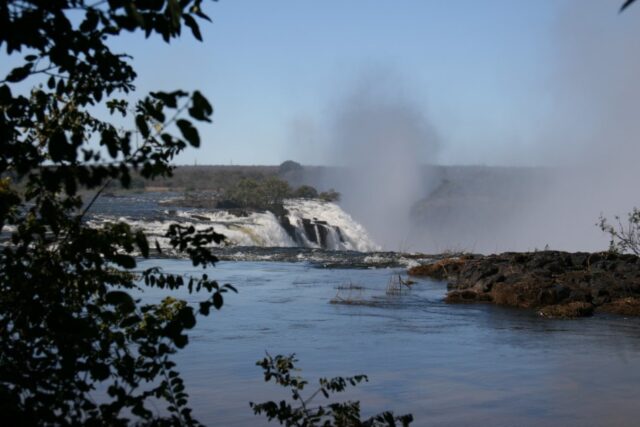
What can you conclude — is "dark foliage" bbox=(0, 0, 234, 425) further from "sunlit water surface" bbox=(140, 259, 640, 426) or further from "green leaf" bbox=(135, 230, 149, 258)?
"sunlit water surface" bbox=(140, 259, 640, 426)

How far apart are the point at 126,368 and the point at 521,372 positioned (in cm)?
856

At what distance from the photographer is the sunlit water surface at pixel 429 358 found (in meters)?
9.40

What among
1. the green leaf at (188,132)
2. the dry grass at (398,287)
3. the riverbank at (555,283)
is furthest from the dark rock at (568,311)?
the green leaf at (188,132)

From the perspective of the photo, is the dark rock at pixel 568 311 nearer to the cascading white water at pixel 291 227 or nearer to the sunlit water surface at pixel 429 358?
the sunlit water surface at pixel 429 358

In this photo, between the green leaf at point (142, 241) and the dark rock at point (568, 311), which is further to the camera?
the dark rock at point (568, 311)

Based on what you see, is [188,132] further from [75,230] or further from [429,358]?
[429,358]

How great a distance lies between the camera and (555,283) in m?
19.8

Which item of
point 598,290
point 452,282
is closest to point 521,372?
point 598,290

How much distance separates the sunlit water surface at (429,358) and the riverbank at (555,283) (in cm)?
61

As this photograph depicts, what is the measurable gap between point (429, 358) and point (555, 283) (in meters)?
8.16

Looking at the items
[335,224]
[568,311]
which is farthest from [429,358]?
[335,224]

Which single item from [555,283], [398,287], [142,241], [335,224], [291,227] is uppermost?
[335,224]

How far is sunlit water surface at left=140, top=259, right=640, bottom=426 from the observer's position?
940cm

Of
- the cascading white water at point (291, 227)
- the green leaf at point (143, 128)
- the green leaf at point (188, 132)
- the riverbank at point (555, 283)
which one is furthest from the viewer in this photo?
the cascading white water at point (291, 227)
